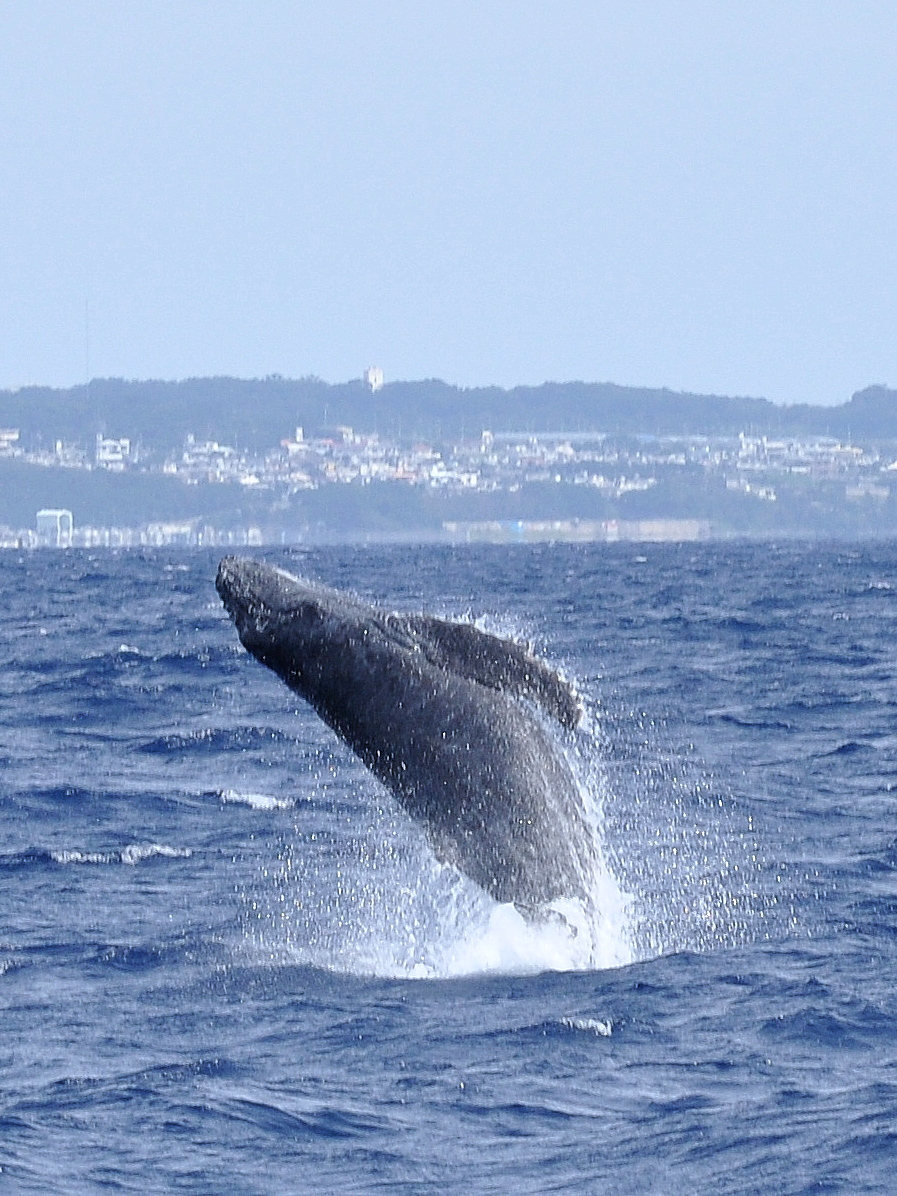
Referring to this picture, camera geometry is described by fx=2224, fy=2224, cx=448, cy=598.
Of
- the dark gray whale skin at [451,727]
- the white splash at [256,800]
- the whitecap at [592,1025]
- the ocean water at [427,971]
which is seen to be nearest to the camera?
the ocean water at [427,971]

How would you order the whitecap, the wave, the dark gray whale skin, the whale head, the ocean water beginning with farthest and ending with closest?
the wave < the whale head < the dark gray whale skin < the whitecap < the ocean water

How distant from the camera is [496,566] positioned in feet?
250

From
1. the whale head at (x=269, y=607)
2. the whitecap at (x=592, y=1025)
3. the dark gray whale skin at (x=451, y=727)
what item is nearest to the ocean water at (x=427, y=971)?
the whitecap at (x=592, y=1025)

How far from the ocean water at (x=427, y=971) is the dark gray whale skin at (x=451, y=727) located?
1.44ft

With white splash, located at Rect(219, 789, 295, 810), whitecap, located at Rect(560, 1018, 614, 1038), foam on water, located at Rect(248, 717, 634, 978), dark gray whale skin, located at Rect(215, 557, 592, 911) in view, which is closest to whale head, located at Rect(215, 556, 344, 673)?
dark gray whale skin, located at Rect(215, 557, 592, 911)

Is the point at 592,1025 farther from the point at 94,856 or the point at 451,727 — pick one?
the point at 94,856

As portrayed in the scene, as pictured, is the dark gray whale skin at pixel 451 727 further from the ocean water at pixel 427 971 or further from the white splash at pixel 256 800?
the white splash at pixel 256 800

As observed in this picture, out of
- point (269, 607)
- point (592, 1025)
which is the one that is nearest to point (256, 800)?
point (269, 607)

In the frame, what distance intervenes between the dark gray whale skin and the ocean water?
0.44 m

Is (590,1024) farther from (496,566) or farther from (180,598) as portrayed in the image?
(496,566)

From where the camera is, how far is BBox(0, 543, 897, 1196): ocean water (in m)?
8.34

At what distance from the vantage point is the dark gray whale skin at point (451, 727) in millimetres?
10648

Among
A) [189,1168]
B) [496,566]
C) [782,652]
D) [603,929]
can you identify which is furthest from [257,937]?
[496,566]

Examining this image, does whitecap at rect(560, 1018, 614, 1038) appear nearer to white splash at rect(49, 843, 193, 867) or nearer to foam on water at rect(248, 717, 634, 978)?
foam on water at rect(248, 717, 634, 978)
